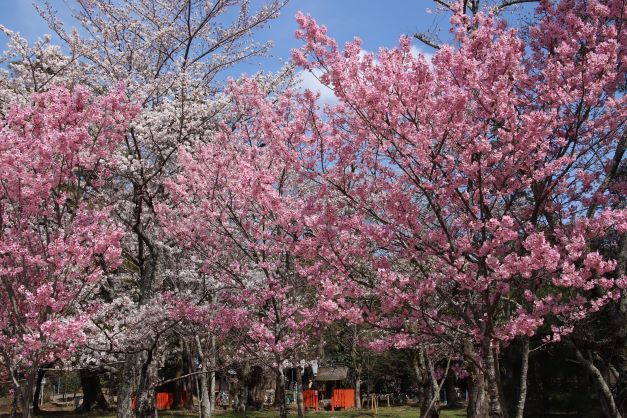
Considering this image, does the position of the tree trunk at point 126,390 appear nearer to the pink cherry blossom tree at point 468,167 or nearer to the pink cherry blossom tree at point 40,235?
the pink cherry blossom tree at point 40,235

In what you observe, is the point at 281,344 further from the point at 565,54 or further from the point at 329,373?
the point at 329,373

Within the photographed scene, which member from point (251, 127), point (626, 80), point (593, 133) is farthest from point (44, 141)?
point (626, 80)

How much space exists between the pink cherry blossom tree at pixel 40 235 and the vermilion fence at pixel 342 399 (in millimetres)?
29185

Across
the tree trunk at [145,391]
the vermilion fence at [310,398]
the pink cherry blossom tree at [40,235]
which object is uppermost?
the pink cherry blossom tree at [40,235]

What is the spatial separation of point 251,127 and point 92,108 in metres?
3.29

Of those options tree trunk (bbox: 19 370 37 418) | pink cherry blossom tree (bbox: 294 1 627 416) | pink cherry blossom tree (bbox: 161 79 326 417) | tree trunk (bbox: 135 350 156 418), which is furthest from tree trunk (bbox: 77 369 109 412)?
pink cherry blossom tree (bbox: 294 1 627 416)

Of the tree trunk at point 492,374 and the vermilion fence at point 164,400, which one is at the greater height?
the tree trunk at point 492,374

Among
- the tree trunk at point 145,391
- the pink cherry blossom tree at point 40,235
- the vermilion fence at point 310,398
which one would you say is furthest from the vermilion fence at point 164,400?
the pink cherry blossom tree at point 40,235

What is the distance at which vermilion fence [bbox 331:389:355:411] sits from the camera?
34.7m

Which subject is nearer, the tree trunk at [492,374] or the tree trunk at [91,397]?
the tree trunk at [492,374]

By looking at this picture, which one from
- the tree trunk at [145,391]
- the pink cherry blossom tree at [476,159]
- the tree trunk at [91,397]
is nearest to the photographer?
the pink cherry blossom tree at [476,159]

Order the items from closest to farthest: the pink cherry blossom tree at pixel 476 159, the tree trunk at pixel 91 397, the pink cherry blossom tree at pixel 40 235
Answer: the pink cherry blossom tree at pixel 476 159 < the pink cherry blossom tree at pixel 40 235 < the tree trunk at pixel 91 397

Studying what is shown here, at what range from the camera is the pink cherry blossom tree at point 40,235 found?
253 inches

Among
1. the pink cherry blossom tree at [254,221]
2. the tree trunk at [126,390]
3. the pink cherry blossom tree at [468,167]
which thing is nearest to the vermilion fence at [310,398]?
the tree trunk at [126,390]
